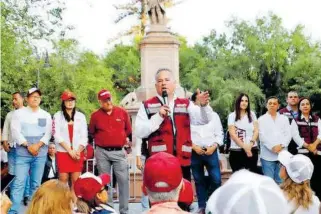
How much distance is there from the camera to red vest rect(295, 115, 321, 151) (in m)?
9.97

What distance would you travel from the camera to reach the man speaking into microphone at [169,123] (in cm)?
730

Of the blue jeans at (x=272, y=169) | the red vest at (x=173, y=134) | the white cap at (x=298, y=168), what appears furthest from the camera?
the blue jeans at (x=272, y=169)

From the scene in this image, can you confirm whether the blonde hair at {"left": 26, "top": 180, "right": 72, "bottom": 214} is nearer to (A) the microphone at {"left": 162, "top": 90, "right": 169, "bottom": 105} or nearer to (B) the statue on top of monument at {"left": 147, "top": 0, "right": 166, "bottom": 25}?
(A) the microphone at {"left": 162, "top": 90, "right": 169, "bottom": 105}

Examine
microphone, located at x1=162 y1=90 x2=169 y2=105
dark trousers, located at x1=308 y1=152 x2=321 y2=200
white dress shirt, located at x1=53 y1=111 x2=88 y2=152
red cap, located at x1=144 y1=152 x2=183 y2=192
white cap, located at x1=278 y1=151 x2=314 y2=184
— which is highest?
microphone, located at x1=162 y1=90 x2=169 y2=105

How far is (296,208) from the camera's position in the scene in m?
5.29

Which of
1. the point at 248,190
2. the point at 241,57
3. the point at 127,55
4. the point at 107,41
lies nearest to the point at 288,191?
the point at 248,190

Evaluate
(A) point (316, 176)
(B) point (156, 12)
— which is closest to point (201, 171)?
(A) point (316, 176)

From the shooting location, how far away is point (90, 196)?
5129 mm

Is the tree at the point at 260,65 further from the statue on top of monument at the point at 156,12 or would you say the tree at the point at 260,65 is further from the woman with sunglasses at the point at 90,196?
the woman with sunglasses at the point at 90,196

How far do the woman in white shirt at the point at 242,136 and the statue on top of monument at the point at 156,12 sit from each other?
7.29 meters

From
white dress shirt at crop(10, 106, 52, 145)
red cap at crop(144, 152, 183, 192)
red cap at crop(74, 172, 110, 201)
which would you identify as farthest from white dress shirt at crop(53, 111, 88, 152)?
red cap at crop(144, 152, 183, 192)

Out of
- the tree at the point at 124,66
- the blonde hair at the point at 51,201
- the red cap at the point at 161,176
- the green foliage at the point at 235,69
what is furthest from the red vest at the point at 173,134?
the tree at the point at 124,66

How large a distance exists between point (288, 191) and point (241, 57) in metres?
44.7

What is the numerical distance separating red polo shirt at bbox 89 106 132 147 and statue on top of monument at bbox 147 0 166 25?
7.79m
